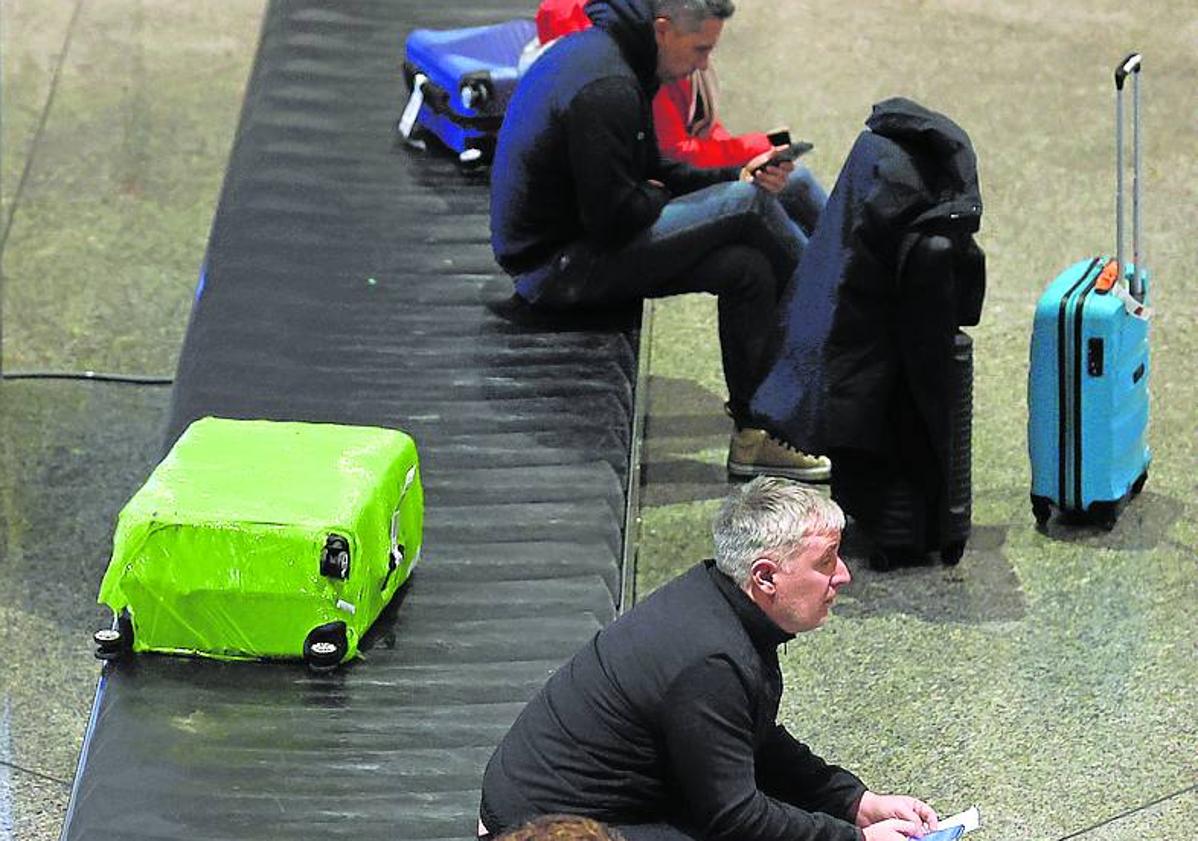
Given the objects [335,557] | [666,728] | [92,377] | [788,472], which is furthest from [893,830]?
[92,377]

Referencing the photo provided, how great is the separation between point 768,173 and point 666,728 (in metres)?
2.34

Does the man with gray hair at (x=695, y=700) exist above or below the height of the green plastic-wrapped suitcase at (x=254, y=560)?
above

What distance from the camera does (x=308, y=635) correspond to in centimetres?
407

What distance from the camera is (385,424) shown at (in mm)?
4934

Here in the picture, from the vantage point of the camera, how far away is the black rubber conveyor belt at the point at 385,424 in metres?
3.80

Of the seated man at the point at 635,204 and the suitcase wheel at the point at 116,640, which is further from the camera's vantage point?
the seated man at the point at 635,204

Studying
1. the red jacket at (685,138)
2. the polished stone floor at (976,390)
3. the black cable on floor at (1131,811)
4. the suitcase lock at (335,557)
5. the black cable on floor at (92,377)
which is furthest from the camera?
the black cable on floor at (92,377)

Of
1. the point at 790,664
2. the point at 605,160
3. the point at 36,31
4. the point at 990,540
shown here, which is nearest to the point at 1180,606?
the point at 990,540

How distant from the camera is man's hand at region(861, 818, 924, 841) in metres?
3.43

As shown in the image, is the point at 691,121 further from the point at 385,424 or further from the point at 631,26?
the point at 385,424

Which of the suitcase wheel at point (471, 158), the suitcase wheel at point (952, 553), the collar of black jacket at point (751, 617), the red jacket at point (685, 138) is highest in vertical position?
the collar of black jacket at point (751, 617)

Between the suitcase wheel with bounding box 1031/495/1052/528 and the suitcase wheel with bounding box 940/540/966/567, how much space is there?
241 mm

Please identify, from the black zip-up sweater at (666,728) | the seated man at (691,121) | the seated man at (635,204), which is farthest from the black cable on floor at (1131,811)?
the seated man at (691,121)

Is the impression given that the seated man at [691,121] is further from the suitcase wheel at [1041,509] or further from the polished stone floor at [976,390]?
the suitcase wheel at [1041,509]
